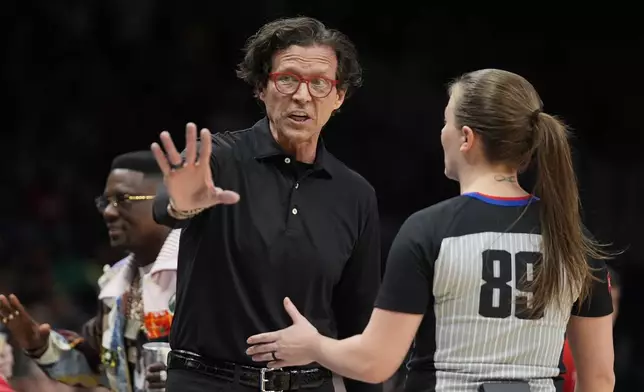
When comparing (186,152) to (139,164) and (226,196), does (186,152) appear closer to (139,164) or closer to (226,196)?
(226,196)

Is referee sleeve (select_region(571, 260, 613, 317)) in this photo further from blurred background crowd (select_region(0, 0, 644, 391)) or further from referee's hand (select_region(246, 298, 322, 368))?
blurred background crowd (select_region(0, 0, 644, 391))

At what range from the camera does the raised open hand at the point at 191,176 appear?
249 centimetres

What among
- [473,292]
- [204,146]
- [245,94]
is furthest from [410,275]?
[245,94]

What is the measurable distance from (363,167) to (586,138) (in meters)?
1.74

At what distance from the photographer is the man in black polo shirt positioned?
2871 millimetres

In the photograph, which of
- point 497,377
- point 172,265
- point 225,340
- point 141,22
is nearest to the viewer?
point 497,377

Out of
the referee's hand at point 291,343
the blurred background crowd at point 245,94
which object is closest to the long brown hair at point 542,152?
the referee's hand at point 291,343

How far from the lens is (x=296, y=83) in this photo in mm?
3025

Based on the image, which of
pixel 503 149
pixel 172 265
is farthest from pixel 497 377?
pixel 172 265

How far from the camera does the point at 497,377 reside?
232cm

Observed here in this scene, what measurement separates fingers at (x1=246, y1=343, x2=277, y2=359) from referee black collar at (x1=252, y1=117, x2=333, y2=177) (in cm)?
58

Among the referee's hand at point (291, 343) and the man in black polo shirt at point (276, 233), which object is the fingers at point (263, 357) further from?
the man in black polo shirt at point (276, 233)

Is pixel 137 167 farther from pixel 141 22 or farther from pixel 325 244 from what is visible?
pixel 141 22

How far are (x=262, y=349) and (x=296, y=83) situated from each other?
79 centimetres
